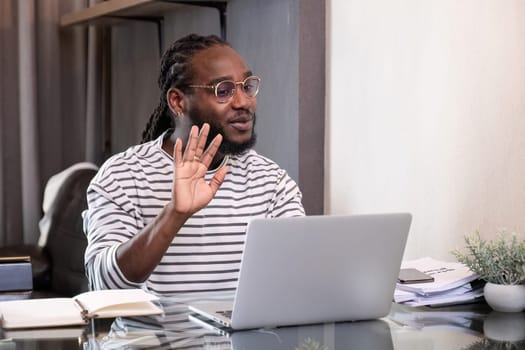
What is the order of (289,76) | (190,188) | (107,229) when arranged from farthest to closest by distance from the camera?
(289,76) → (107,229) → (190,188)

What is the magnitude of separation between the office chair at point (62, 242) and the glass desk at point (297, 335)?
6.22ft

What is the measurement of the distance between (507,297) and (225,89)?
79cm

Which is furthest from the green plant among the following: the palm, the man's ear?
the man's ear

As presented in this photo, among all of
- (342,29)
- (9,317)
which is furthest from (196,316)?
(342,29)

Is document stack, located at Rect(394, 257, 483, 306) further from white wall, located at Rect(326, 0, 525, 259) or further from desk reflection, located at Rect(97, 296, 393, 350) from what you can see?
white wall, located at Rect(326, 0, 525, 259)

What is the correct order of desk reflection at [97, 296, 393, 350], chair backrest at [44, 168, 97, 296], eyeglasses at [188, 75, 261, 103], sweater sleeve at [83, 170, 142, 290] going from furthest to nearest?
chair backrest at [44, 168, 97, 296]
eyeglasses at [188, 75, 261, 103]
sweater sleeve at [83, 170, 142, 290]
desk reflection at [97, 296, 393, 350]

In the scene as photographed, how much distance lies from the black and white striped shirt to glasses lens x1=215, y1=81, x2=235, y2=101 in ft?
0.59

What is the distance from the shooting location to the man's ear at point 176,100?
213 centimetres

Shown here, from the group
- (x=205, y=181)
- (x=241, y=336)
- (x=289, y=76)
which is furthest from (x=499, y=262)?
(x=289, y=76)

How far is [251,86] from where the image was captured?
6.66 ft

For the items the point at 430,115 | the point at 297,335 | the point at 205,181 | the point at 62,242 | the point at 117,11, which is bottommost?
the point at 62,242

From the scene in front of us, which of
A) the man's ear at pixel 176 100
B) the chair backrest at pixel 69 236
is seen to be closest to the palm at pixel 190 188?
the man's ear at pixel 176 100

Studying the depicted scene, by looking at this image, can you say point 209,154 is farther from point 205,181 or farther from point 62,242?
point 62,242

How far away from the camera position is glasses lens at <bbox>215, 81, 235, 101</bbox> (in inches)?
79.8
